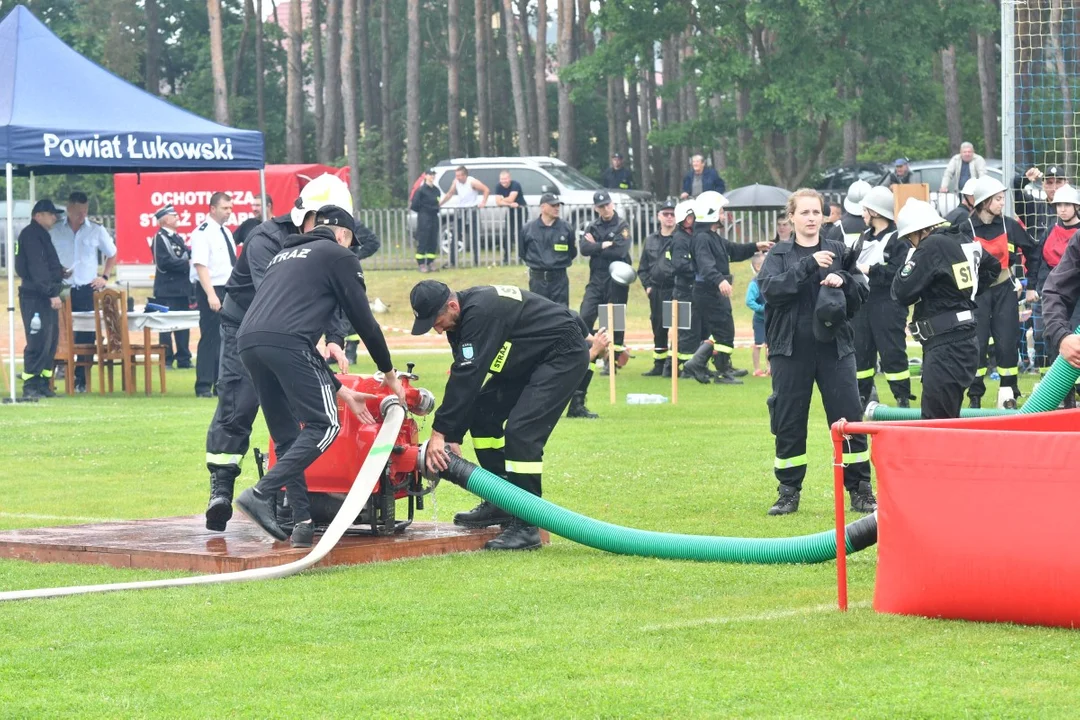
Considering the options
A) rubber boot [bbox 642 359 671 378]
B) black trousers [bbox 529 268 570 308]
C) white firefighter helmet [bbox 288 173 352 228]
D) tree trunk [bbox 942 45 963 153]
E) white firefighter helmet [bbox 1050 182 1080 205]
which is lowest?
rubber boot [bbox 642 359 671 378]

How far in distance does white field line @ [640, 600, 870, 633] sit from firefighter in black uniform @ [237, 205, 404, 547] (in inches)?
91.1

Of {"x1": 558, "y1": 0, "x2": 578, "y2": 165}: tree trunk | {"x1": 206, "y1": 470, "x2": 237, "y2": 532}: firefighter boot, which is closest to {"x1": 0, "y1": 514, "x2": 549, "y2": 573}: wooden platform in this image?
{"x1": 206, "y1": 470, "x2": 237, "y2": 532}: firefighter boot

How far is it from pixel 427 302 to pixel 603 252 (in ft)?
39.1

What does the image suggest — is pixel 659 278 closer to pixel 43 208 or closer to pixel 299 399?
pixel 43 208

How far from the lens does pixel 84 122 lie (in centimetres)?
1805

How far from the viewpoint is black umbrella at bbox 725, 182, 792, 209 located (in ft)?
101

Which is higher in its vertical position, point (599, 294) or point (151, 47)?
point (151, 47)

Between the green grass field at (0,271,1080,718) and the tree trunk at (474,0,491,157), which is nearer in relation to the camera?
the green grass field at (0,271,1080,718)

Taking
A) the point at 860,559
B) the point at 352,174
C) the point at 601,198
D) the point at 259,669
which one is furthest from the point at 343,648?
the point at 352,174

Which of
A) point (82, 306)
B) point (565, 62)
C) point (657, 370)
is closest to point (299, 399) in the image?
point (657, 370)

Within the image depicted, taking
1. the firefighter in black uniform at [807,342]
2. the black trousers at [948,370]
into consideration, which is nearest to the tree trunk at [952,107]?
the black trousers at [948,370]

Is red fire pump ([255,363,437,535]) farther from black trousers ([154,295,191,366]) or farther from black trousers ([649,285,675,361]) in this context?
black trousers ([154,295,191,366])

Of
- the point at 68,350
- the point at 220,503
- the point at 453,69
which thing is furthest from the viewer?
the point at 453,69

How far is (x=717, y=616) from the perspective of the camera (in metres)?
6.85
